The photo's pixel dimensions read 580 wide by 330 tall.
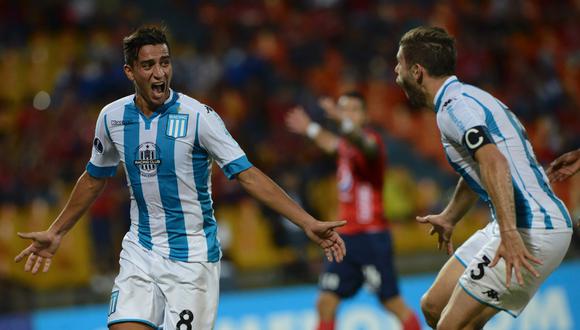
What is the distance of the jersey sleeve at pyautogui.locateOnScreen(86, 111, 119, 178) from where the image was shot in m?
4.98

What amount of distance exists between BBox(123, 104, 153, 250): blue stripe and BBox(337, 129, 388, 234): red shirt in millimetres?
2992

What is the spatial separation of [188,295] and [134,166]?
74 centimetres

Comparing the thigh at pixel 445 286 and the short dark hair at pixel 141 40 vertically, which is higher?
the short dark hair at pixel 141 40

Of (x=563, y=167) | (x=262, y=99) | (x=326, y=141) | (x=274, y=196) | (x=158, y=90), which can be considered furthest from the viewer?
(x=262, y=99)

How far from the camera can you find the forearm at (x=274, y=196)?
4602 millimetres

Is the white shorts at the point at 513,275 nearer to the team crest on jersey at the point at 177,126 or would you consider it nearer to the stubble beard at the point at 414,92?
the stubble beard at the point at 414,92

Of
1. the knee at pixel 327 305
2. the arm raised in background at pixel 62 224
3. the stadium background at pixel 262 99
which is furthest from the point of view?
the stadium background at pixel 262 99

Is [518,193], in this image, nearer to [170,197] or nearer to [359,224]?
[170,197]

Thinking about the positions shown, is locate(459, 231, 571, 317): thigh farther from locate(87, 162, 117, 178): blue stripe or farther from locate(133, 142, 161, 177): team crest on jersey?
locate(87, 162, 117, 178): blue stripe

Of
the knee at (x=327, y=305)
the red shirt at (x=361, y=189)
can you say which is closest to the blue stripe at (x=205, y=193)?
the knee at (x=327, y=305)

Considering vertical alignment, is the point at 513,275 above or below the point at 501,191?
below

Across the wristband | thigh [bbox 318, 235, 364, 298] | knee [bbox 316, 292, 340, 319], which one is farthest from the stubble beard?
the wristband

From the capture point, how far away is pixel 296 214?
4.61 metres

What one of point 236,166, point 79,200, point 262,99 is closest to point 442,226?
point 236,166
